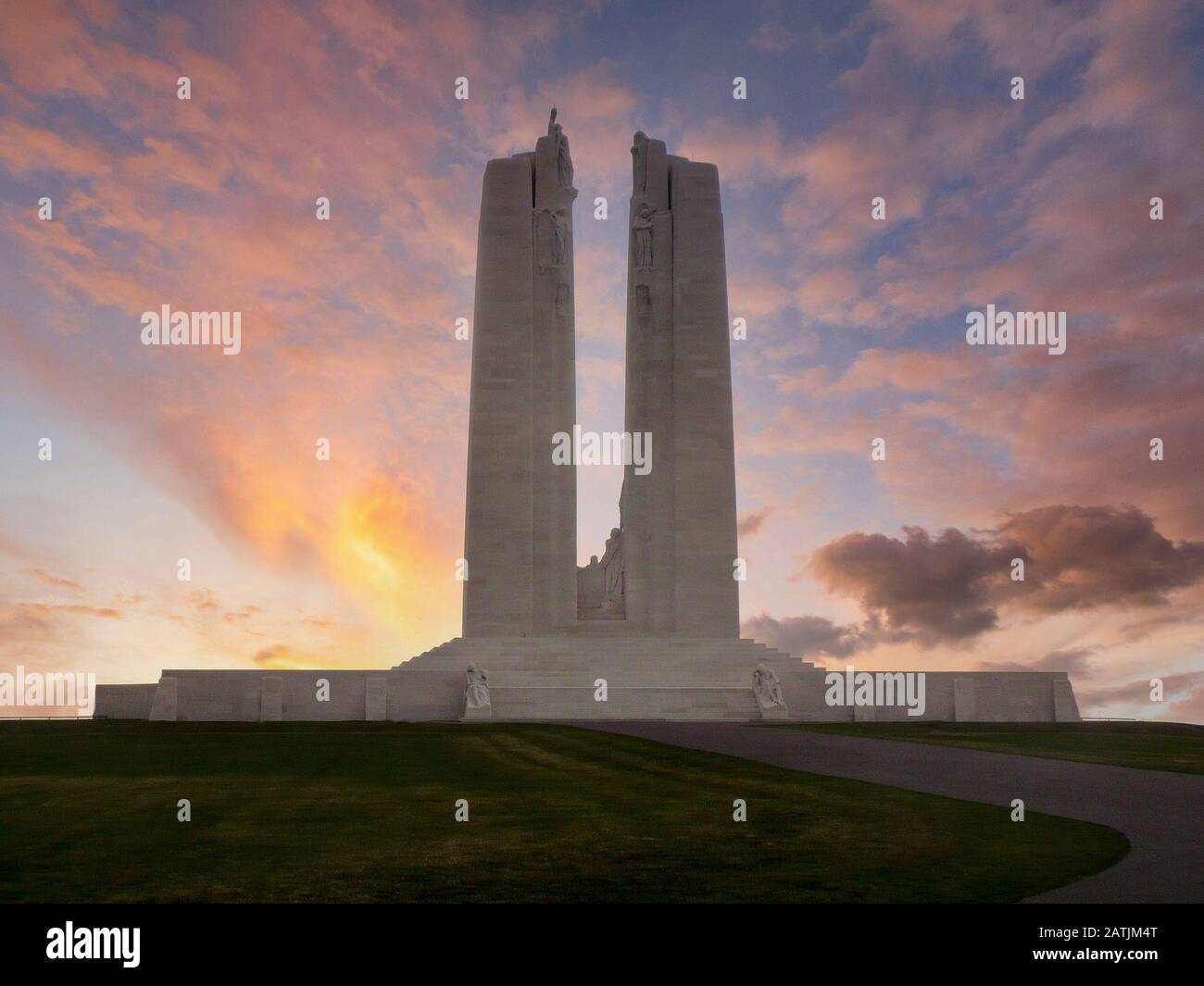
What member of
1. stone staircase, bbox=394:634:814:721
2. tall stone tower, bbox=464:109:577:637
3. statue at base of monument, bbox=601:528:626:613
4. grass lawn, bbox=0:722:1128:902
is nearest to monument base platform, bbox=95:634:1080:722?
stone staircase, bbox=394:634:814:721

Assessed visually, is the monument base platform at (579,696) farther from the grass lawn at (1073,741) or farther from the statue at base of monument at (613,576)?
the statue at base of monument at (613,576)

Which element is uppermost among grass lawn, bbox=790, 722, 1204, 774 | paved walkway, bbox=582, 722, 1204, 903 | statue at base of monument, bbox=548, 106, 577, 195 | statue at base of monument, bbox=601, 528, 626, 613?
statue at base of monument, bbox=548, 106, 577, 195

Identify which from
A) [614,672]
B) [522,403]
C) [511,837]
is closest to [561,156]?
[522,403]

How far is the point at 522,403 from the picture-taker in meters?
45.8

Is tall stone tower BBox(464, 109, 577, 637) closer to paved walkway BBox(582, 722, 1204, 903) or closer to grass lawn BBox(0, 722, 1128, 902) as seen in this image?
paved walkway BBox(582, 722, 1204, 903)

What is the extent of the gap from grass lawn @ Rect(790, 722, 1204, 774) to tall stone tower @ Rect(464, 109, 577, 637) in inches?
734

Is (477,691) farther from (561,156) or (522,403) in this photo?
(561,156)

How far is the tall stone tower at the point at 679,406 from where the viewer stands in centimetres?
4497

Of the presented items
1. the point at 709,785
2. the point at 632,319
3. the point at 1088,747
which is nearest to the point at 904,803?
the point at 709,785

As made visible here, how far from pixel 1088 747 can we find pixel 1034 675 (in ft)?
56.1

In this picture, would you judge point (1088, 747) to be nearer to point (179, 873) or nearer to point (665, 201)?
point (179, 873)

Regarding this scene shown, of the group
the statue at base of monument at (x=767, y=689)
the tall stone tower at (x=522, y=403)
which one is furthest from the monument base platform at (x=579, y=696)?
the tall stone tower at (x=522, y=403)

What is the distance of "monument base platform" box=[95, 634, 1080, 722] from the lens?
34094mm

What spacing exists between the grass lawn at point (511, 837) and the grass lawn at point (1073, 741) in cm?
647
